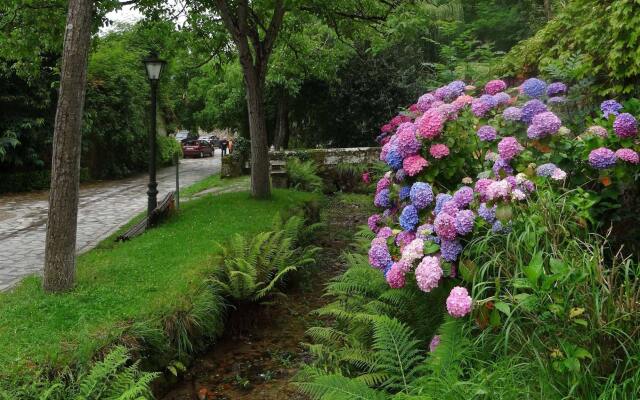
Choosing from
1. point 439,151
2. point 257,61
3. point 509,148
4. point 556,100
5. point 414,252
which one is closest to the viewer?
point 414,252

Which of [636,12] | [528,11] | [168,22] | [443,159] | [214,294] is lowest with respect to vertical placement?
[214,294]

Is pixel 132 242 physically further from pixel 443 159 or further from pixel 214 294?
pixel 443 159

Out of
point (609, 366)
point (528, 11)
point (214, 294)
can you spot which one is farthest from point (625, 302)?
point (528, 11)

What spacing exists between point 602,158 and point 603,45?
6.42 ft

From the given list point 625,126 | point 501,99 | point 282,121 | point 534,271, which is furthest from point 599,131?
point 282,121

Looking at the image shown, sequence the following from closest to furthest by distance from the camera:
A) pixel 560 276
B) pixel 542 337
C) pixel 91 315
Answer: pixel 560 276 < pixel 542 337 < pixel 91 315

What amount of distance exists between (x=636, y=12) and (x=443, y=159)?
2.22m

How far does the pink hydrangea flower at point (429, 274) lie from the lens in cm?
374

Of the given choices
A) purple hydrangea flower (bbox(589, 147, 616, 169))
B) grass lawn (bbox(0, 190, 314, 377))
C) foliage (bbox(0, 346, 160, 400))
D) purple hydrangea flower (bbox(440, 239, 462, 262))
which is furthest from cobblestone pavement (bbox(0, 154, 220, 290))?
purple hydrangea flower (bbox(589, 147, 616, 169))

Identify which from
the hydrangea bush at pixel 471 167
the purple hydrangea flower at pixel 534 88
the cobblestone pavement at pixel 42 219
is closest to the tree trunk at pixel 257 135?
the cobblestone pavement at pixel 42 219

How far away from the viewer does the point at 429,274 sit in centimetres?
375

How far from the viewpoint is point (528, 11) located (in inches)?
1164

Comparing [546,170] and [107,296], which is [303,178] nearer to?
[107,296]

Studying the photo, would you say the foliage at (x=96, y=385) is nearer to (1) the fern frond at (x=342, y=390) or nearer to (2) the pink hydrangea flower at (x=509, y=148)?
(1) the fern frond at (x=342, y=390)
